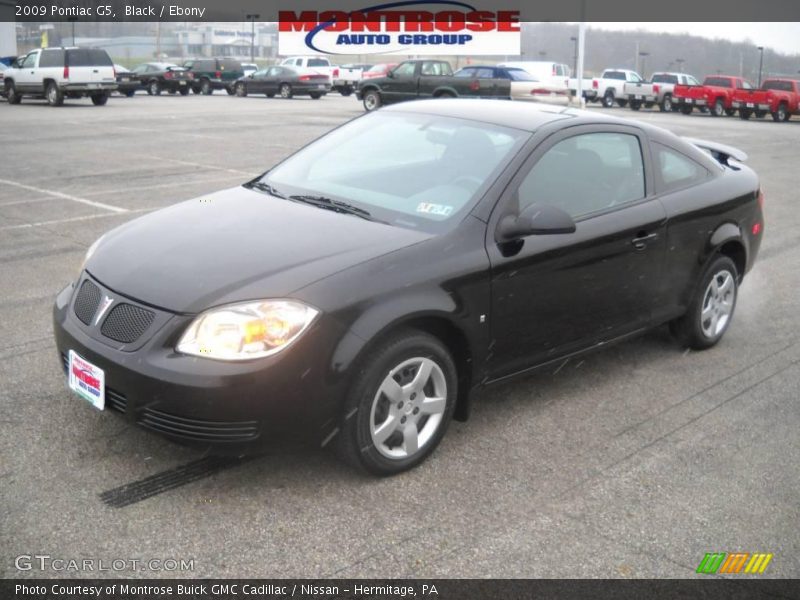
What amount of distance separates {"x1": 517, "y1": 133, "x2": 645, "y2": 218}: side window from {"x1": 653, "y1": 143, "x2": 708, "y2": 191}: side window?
0.62ft

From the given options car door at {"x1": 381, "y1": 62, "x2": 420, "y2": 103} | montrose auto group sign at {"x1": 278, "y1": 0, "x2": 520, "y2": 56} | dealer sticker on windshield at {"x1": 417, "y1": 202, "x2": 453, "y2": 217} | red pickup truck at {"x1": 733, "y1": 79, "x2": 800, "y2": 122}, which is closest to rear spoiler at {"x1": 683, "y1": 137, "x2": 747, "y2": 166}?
dealer sticker on windshield at {"x1": 417, "y1": 202, "x2": 453, "y2": 217}

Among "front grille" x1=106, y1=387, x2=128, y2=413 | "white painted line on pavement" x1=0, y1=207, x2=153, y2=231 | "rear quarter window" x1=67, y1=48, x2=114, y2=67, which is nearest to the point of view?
"front grille" x1=106, y1=387, x2=128, y2=413

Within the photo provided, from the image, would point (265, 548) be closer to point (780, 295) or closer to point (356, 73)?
point (780, 295)

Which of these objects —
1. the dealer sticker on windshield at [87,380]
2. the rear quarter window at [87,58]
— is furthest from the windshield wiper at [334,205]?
the rear quarter window at [87,58]

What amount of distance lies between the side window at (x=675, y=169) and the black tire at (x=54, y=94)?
27369 millimetres

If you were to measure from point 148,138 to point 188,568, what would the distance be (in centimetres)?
1651

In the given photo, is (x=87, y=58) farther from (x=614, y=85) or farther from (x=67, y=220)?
(x=614, y=85)

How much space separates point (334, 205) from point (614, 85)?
39474 millimetres

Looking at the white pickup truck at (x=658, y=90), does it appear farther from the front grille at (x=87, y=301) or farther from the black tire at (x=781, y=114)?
the front grille at (x=87, y=301)

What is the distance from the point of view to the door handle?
506 cm

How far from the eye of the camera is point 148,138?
18.6 meters

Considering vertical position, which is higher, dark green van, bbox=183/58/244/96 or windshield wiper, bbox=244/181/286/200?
dark green van, bbox=183/58/244/96

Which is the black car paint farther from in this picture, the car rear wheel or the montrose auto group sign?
the montrose auto group sign

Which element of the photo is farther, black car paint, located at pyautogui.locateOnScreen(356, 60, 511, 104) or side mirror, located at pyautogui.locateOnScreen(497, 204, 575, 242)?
black car paint, located at pyautogui.locateOnScreen(356, 60, 511, 104)
